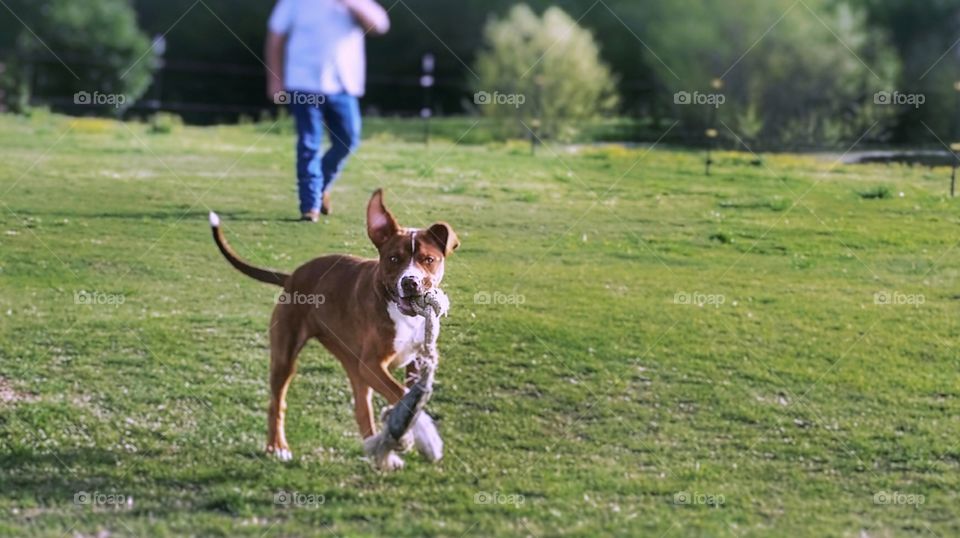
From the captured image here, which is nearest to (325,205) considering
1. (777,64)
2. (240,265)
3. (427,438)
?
(240,265)

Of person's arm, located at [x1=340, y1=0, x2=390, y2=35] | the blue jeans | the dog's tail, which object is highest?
person's arm, located at [x1=340, y1=0, x2=390, y2=35]

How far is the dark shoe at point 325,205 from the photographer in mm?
8188

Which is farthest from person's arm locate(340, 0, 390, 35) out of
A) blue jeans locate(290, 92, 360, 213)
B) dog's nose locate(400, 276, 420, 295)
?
dog's nose locate(400, 276, 420, 295)

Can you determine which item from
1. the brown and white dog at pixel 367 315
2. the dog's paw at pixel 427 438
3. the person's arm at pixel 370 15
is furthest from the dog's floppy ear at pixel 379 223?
the person's arm at pixel 370 15

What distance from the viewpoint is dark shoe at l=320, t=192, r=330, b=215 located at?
8.19m

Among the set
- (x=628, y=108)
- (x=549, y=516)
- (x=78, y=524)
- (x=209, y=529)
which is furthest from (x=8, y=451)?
(x=628, y=108)

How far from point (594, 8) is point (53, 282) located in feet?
10.7

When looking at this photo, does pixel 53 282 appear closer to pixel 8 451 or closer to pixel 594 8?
pixel 8 451

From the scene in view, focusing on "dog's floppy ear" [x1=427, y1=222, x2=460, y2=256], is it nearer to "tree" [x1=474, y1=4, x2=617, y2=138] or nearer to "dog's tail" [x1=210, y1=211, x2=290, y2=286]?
"dog's tail" [x1=210, y1=211, x2=290, y2=286]

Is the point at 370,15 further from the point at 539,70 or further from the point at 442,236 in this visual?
the point at 442,236

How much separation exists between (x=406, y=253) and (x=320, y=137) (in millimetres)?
1468

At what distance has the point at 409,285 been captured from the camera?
6973 millimetres

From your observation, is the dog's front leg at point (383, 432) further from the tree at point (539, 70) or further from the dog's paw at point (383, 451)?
the tree at point (539, 70)

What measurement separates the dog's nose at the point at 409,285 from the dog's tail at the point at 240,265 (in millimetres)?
877
